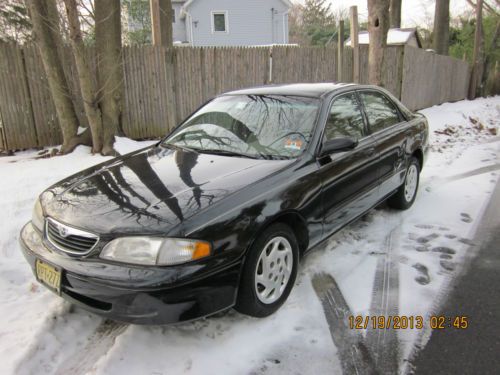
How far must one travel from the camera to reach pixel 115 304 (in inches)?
93.4

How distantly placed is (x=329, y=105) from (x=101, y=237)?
222 cm

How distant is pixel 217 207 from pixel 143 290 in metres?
0.65

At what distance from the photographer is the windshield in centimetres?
338

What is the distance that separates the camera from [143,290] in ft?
7.55

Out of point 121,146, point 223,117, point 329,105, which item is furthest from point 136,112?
point 329,105

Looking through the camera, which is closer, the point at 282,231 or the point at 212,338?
the point at 212,338

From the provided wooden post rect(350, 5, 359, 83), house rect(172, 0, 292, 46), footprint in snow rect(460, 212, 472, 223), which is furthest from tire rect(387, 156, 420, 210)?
house rect(172, 0, 292, 46)

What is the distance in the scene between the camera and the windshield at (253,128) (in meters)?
3.38

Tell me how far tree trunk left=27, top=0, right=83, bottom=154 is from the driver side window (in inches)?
196

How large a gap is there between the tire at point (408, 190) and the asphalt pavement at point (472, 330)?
111 centimetres

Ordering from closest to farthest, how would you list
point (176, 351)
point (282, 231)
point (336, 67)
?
point (176, 351), point (282, 231), point (336, 67)

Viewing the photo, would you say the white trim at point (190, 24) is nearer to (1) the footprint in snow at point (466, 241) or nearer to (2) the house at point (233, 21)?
(2) the house at point (233, 21)

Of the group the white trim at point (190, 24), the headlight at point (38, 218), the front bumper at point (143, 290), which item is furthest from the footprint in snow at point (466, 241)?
the white trim at point (190, 24)

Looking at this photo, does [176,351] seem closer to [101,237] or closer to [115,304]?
[115,304]
